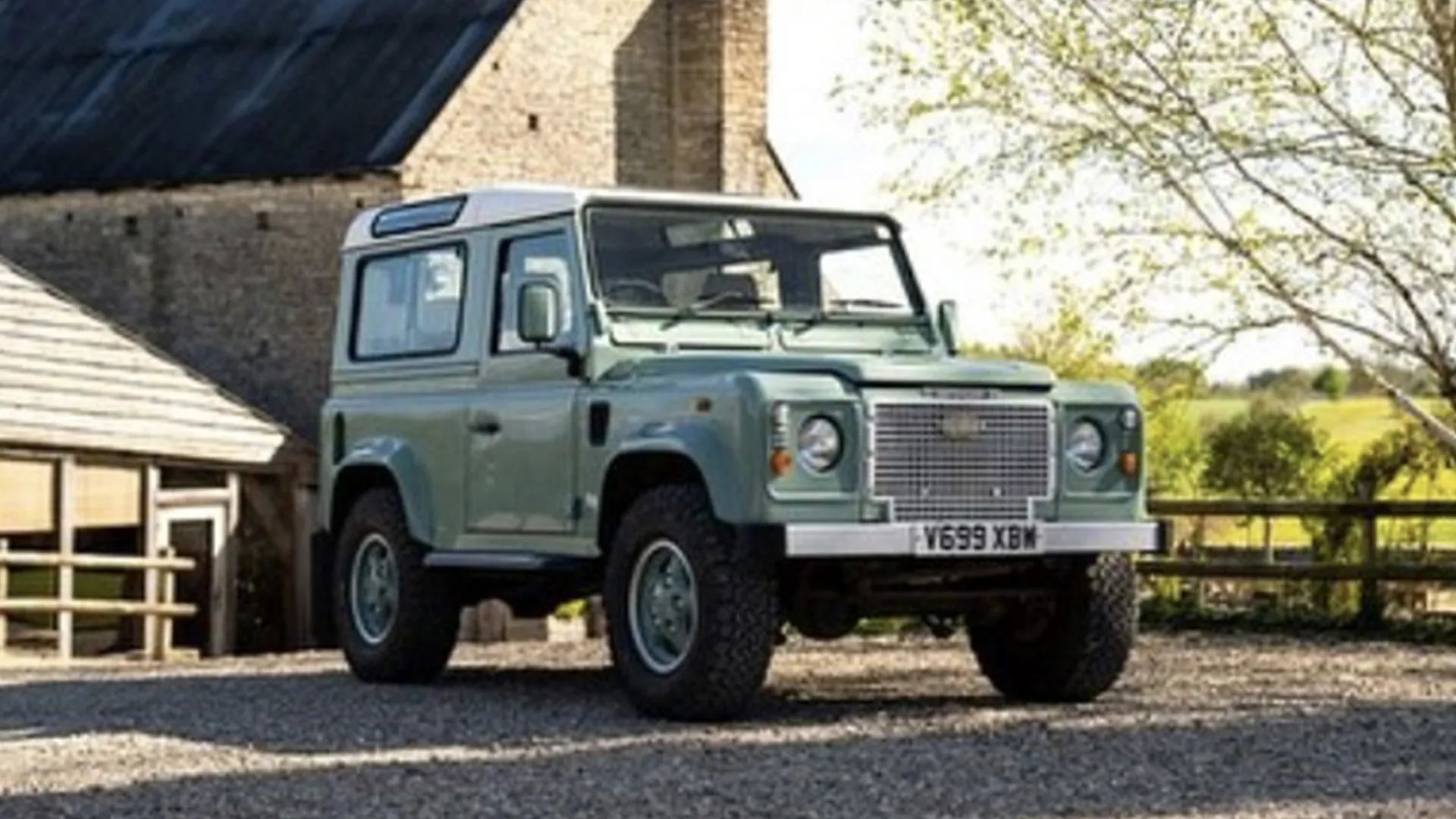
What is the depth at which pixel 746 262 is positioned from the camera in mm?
14570

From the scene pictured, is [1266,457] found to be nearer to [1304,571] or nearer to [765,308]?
[1304,571]

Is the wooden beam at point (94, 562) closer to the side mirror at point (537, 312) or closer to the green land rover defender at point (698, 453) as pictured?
the green land rover defender at point (698, 453)

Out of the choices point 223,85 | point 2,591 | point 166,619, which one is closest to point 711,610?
point 2,591

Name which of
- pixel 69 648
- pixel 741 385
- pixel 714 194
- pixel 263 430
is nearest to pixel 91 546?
pixel 263 430

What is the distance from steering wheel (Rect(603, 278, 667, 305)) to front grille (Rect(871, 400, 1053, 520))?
1653 mm

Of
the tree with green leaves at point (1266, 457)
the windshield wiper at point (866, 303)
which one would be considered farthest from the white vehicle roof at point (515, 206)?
the tree with green leaves at point (1266, 457)

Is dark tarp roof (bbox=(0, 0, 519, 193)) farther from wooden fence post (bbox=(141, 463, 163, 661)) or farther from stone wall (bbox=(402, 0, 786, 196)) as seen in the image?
wooden fence post (bbox=(141, 463, 163, 661))

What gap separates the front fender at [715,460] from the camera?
12.8 metres

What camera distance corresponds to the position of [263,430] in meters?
27.1

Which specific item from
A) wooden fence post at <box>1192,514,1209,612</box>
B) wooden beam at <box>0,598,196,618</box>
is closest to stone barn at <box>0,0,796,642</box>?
wooden beam at <box>0,598,196,618</box>

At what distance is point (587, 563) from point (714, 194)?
204cm

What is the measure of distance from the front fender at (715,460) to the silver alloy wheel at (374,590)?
2875 millimetres

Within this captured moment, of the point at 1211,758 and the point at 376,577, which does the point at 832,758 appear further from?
the point at 376,577

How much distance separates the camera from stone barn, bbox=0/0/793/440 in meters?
28.5
